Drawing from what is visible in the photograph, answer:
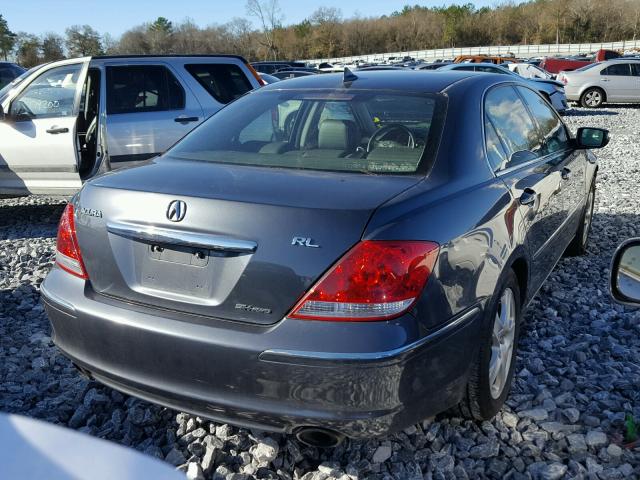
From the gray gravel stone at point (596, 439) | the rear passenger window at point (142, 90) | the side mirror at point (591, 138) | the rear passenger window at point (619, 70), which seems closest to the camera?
the gray gravel stone at point (596, 439)

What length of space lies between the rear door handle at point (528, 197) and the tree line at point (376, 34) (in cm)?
7129

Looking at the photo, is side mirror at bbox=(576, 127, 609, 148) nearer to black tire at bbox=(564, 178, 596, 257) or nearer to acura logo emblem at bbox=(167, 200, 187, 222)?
black tire at bbox=(564, 178, 596, 257)

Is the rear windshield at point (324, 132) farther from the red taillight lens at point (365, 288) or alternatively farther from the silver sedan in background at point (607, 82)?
the silver sedan in background at point (607, 82)

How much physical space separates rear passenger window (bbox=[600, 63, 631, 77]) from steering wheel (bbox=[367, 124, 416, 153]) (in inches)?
794

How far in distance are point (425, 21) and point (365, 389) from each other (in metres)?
118

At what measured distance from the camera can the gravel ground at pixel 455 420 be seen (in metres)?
2.58

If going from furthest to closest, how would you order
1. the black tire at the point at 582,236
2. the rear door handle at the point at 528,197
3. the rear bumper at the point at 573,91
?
1. the rear bumper at the point at 573,91
2. the black tire at the point at 582,236
3. the rear door handle at the point at 528,197

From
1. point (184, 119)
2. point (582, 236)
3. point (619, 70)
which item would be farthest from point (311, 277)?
point (619, 70)

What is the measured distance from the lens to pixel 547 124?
4.20m

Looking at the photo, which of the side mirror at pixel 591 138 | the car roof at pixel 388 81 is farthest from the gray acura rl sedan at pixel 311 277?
the side mirror at pixel 591 138

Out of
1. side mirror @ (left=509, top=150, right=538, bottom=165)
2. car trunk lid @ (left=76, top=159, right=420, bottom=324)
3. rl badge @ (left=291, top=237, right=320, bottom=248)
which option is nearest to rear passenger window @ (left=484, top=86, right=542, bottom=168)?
side mirror @ (left=509, top=150, right=538, bottom=165)

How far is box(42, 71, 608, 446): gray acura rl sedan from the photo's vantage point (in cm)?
209

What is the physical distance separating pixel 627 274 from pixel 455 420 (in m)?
1.21

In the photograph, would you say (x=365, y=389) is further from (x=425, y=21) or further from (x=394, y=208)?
(x=425, y=21)
